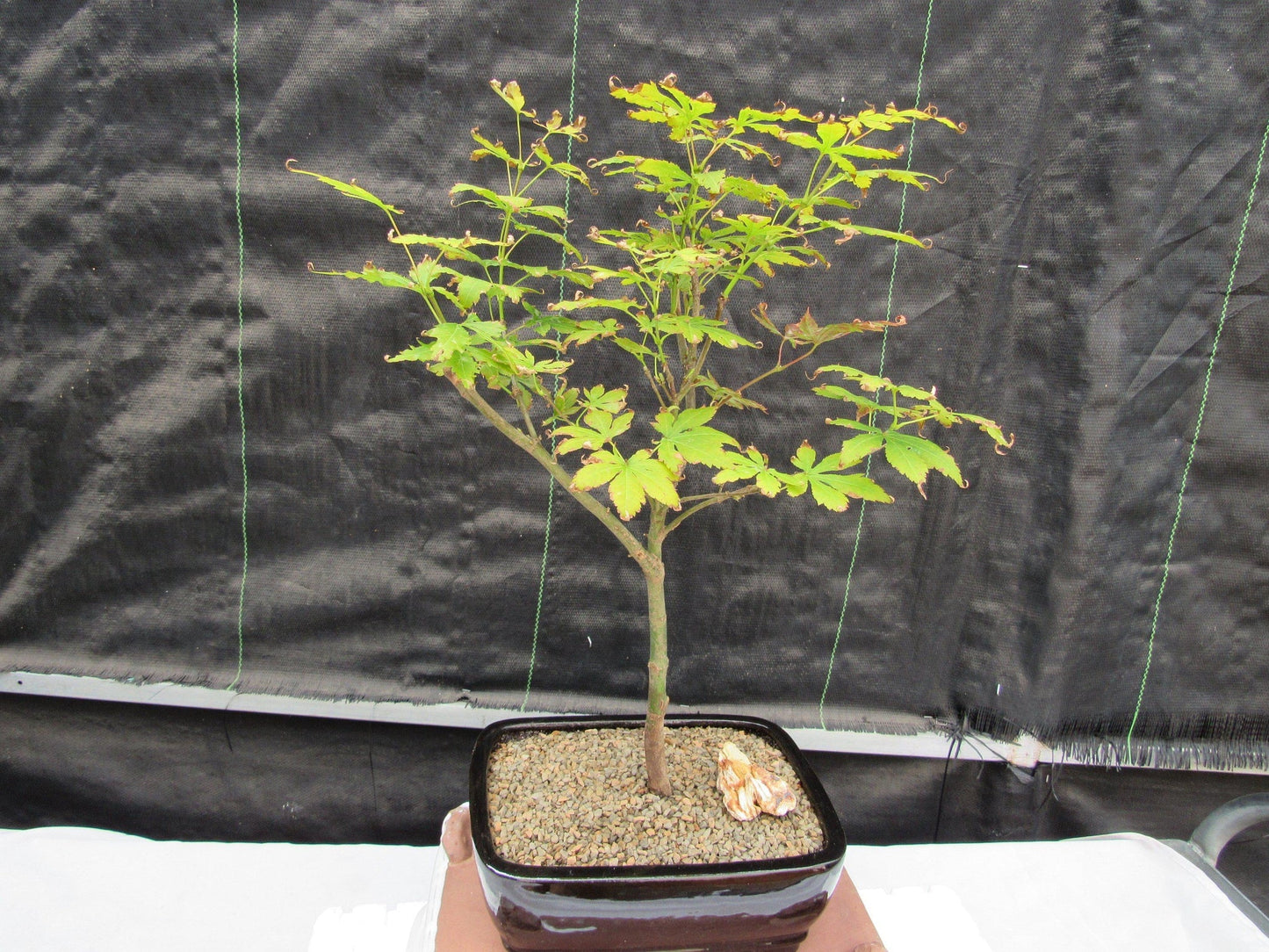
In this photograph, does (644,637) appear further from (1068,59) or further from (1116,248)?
(1068,59)

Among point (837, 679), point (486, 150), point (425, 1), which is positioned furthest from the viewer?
point (837, 679)

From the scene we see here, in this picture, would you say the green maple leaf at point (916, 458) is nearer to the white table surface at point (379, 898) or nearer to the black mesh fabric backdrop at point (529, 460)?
the black mesh fabric backdrop at point (529, 460)

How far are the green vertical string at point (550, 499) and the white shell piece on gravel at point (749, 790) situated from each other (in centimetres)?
47

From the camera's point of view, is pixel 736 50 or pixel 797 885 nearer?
pixel 797 885

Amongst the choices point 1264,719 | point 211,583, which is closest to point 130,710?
point 211,583

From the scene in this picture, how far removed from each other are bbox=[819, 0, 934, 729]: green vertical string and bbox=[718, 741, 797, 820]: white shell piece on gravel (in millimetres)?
454

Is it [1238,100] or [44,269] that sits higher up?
[1238,100]

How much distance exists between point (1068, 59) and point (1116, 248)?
266mm

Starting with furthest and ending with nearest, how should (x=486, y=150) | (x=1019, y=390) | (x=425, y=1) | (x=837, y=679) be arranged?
(x=837, y=679) < (x=1019, y=390) < (x=425, y=1) < (x=486, y=150)

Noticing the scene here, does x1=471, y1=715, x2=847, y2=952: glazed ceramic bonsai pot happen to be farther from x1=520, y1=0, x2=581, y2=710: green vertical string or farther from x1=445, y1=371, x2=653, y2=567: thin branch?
x1=520, y1=0, x2=581, y2=710: green vertical string

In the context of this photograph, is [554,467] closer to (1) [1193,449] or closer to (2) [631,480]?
(2) [631,480]

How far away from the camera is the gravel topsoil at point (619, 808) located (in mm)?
769

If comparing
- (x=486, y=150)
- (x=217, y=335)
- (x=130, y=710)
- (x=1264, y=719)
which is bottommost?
(x=130, y=710)

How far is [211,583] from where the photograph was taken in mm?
1223
